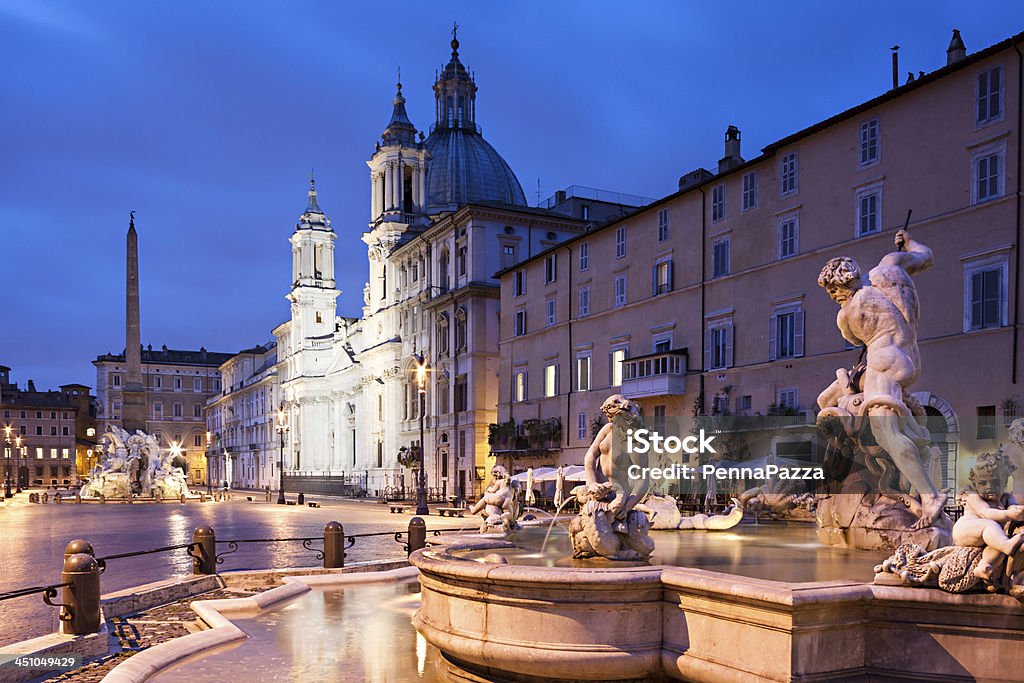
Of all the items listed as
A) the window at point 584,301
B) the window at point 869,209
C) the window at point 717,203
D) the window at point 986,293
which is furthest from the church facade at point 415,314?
the window at point 986,293

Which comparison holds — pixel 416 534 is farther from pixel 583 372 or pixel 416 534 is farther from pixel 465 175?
pixel 465 175

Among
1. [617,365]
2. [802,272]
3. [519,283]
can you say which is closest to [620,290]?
[617,365]

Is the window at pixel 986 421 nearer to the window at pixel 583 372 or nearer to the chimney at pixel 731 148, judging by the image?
the chimney at pixel 731 148

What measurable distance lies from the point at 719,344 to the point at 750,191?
5.94 m

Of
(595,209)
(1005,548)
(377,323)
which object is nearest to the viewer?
(1005,548)

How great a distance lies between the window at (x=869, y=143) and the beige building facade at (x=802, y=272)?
0.05 metres

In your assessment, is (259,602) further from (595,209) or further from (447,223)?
(595,209)

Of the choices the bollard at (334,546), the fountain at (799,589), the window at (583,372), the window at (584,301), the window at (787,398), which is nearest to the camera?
the fountain at (799,589)

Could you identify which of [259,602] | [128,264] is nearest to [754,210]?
[259,602]

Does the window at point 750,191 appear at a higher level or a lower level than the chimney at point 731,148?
lower

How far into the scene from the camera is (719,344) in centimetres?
3441

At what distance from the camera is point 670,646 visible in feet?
21.7

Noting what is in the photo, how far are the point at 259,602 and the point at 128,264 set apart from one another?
51075 mm

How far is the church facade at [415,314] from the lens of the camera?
55.6 m
